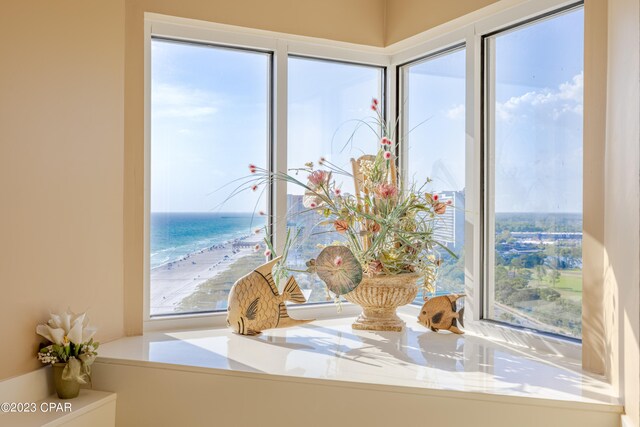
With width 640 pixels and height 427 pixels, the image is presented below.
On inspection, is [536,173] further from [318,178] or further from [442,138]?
[318,178]

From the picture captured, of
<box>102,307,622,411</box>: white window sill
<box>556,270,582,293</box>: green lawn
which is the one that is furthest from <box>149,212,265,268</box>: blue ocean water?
<box>556,270,582,293</box>: green lawn

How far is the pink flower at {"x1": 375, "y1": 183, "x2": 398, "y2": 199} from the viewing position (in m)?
2.16

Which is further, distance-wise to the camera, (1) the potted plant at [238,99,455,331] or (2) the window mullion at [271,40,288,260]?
(2) the window mullion at [271,40,288,260]

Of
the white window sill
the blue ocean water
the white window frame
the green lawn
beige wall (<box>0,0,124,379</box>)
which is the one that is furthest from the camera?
the blue ocean water

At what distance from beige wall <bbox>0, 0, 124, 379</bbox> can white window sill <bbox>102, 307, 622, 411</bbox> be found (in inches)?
10.9

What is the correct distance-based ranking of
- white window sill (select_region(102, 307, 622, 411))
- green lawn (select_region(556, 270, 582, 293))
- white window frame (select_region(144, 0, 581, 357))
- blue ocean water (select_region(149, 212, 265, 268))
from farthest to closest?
blue ocean water (select_region(149, 212, 265, 268)) < white window frame (select_region(144, 0, 581, 357)) < green lawn (select_region(556, 270, 582, 293)) < white window sill (select_region(102, 307, 622, 411))

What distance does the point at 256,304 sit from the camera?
85.6 inches

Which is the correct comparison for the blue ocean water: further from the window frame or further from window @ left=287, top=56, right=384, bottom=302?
window @ left=287, top=56, right=384, bottom=302

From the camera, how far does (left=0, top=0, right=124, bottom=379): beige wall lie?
173 centimetres

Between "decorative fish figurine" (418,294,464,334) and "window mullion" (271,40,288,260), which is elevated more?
"window mullion" (271,40,288,260)

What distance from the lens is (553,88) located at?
6.63 feet

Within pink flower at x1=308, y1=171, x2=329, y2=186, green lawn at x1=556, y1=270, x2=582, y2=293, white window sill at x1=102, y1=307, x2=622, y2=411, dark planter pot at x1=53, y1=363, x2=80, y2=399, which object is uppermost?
pink flower at x1=308, y1=171, x2=329, y2=186

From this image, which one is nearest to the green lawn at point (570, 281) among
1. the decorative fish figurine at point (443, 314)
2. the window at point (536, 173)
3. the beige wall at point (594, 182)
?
the window at point (536, 173)

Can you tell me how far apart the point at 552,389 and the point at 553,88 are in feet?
3.48
